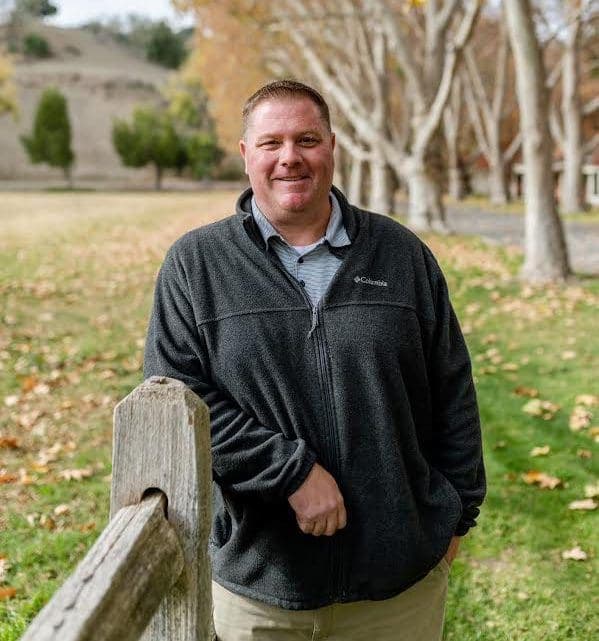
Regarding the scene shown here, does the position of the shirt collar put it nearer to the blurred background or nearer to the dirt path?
the blurred background

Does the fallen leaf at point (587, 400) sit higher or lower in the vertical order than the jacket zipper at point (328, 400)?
lower

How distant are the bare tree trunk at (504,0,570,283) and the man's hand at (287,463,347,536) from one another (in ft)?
34.9

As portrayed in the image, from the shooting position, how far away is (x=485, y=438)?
605 centimetres

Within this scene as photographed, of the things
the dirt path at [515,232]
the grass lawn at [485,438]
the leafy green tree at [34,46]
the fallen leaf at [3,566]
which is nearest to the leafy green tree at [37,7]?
the leafy green tree at [34,46]

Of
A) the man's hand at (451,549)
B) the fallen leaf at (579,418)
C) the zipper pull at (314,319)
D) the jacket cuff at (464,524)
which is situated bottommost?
the fallen leaf at (579,418)

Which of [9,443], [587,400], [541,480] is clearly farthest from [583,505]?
[9,443]

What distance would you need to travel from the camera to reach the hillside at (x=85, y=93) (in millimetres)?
88738

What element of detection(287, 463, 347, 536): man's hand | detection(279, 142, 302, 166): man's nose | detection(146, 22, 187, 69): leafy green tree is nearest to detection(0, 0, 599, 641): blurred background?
detection(287, 463, 347, 536): man's hand

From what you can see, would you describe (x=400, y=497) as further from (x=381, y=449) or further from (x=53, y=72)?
(x=53, y=72)

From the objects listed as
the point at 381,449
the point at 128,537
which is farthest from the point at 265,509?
the point at 128,537

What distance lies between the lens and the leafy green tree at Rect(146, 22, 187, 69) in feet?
445

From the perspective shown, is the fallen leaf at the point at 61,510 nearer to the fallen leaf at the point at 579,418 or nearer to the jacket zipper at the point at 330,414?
the jacket zipper at the point at 330,414

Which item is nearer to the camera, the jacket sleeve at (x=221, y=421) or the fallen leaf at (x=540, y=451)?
the jacket sleeve at (x=221, y=421)

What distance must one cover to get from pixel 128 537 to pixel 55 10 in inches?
6495
